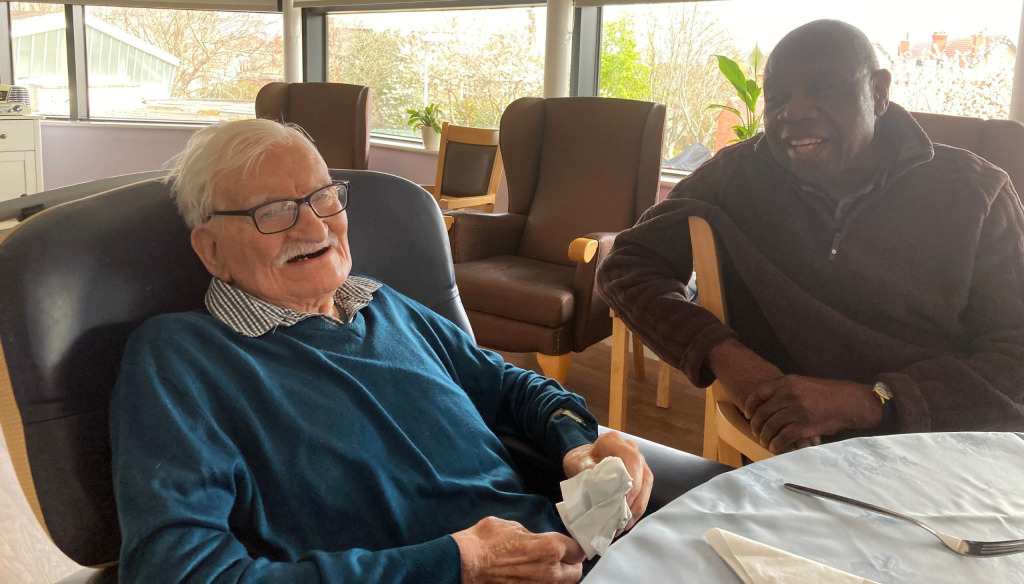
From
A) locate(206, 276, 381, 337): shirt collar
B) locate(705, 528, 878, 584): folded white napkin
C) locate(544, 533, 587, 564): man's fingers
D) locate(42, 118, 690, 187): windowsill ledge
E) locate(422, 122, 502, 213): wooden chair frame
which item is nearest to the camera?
locate(705, 528, 878, 584): folded white napkin

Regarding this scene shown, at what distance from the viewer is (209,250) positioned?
115cm

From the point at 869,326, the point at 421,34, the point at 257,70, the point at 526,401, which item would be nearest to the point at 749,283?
the point at 869,326

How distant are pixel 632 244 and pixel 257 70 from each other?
507 centimetres

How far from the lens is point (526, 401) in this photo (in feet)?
4.41

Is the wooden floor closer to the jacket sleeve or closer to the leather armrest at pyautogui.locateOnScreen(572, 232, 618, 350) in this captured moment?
the leather armrest at pyautogui.locateOnScreen(572, 232, 618, 350)

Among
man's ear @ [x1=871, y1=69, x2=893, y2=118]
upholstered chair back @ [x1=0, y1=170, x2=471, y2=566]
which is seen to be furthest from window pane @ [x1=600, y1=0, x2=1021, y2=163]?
upholstered chair back @ [x1=0, y1=170, x2=471, y2=566]

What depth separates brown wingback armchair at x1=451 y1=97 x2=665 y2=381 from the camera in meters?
2.66

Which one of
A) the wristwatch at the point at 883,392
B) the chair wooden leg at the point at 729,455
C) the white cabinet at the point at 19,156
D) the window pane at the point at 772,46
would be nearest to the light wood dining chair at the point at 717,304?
the chair wooden leg at the point at 729,455

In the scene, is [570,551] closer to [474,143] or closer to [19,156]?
[474,143]

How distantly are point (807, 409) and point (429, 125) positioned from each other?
12.8ft

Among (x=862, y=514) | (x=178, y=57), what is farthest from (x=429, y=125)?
(x=862, y=514)

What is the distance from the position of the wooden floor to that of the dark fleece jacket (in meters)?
1.12

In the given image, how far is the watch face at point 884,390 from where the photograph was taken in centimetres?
138

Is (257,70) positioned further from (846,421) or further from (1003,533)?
(1003,533)
